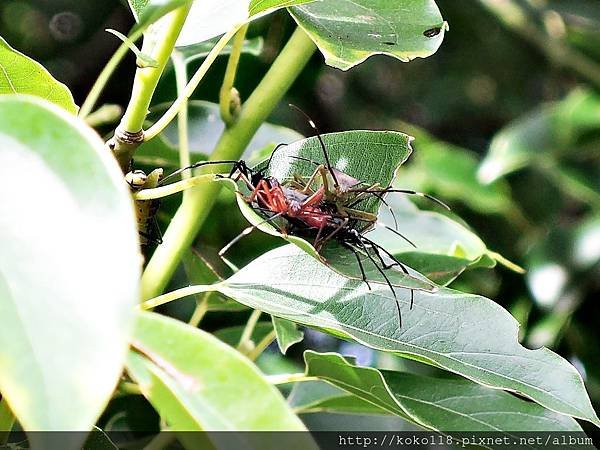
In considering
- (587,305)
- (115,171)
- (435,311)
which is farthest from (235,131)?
(587,305)

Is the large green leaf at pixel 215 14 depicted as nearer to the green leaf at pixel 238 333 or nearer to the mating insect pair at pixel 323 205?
the mating insect pair at pixel 323 205

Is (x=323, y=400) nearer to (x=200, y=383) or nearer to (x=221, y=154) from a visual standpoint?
(x=221, y=154)

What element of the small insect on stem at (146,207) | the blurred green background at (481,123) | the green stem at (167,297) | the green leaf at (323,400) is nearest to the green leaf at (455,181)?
the blurred green background at (481,123)

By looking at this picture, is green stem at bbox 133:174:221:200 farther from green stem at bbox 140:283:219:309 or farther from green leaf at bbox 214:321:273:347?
green leaf at bbox 214:321:273:347

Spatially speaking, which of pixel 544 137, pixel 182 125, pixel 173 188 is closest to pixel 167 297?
pixel 173 188

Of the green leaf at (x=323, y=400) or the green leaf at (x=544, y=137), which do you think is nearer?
the green leaf at (x=323, y=400)

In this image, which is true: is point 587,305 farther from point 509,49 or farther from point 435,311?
point 509,49

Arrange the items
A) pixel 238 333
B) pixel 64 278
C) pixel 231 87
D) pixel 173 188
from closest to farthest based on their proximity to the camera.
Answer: pixel 64 278 < pixel 173 188 < pixel 231 87 < pixel 238 333
